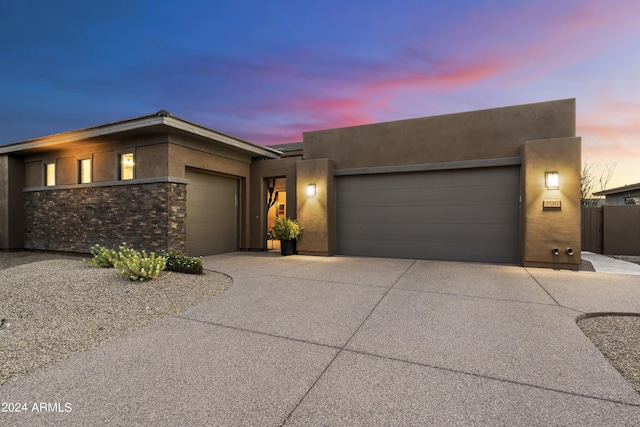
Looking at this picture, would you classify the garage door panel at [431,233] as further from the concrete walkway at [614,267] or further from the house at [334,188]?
the concrete walkway at [614,267]

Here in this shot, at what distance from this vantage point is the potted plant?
9.64 m

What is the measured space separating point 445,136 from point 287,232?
18.5 ft

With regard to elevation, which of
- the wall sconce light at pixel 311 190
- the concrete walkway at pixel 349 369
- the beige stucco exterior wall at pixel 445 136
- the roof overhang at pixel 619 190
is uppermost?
the beige stucco exterior wall at pixel 445 136

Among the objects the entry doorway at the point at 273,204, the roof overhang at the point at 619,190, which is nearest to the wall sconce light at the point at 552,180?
the entry doorway at the point at 273,204

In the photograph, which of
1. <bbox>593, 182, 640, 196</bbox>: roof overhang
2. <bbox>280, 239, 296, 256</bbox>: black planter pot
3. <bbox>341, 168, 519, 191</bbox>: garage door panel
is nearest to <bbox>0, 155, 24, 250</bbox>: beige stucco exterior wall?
<bbox>280, 239, 296, 256</bbox>: black planter pot

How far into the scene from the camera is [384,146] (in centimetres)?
930

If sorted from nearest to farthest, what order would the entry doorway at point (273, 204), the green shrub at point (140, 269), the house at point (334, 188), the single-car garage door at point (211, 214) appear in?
1. the green shrub at point (140, 269)
2. the house at point (334, 188)
3. the single-car garage door at point (211, 214)
4. the entry doorway at point (273, 204)

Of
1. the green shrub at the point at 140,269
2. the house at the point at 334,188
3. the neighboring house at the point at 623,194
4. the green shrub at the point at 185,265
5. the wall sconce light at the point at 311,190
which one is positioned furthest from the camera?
the neighboring house at the point at 623,194

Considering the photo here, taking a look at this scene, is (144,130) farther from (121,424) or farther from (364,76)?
(121,424)

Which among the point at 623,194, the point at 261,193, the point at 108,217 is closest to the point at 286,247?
the point at 261,193

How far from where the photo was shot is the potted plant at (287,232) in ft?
31.6

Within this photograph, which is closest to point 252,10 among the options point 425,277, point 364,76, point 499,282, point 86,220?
point 364,76

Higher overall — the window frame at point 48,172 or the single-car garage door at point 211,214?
the window frame at point 48,172

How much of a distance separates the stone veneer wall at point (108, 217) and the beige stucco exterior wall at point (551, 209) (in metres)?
9.41
